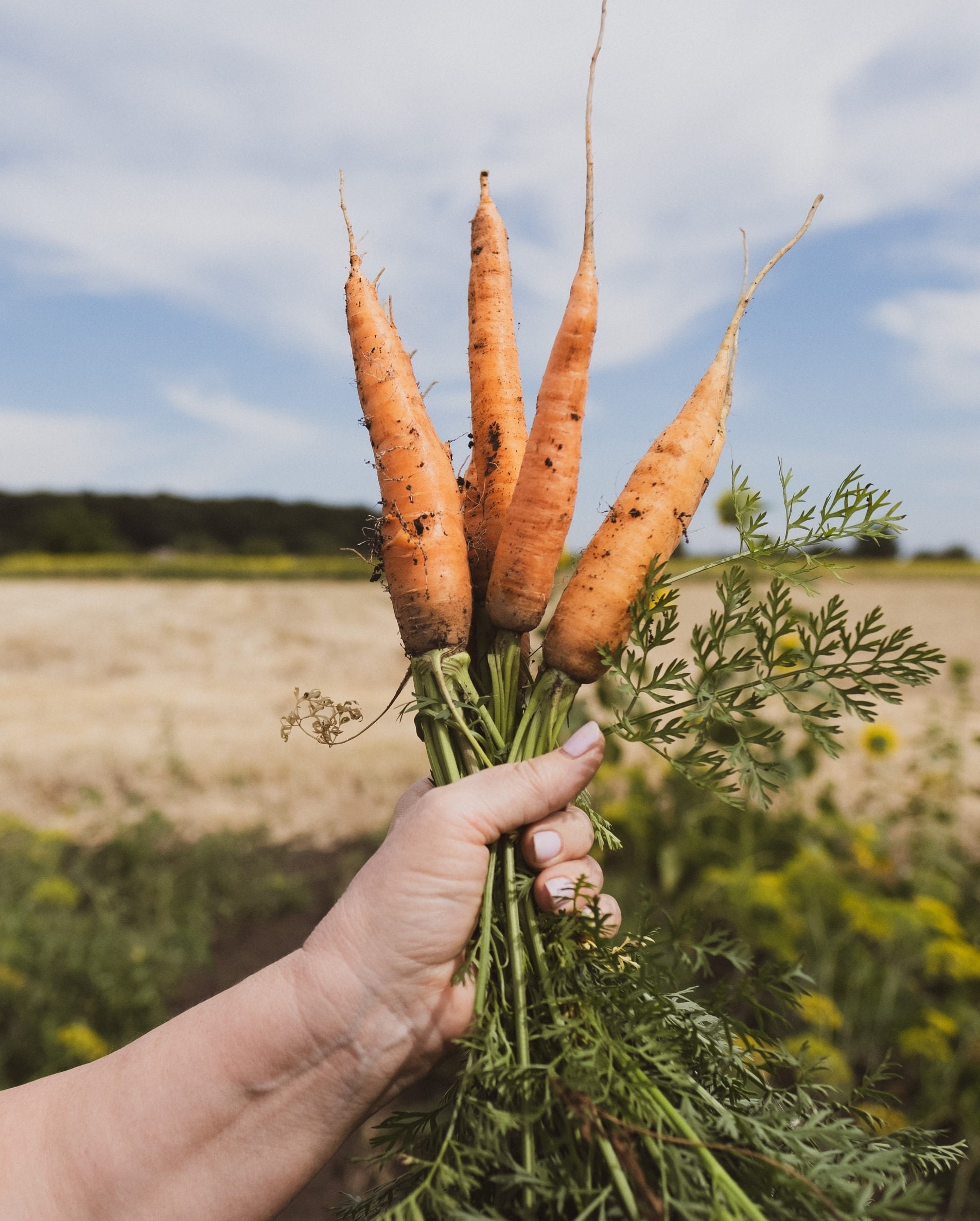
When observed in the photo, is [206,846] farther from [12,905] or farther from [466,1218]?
[466,1218]

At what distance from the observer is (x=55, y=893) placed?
13.5 ft

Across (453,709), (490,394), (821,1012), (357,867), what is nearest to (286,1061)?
(453,709)

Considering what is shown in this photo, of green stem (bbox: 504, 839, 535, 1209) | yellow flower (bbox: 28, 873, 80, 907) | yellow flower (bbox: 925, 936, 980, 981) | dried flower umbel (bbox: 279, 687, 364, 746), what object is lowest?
yellow flower (bbox: 28, 873, 80, 907)

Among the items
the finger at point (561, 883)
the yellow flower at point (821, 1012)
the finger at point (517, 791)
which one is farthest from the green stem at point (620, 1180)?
the yellow flower at point (821, 1012)

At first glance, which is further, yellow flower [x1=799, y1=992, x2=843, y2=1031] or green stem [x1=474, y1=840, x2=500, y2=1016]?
yellow flower [x1=799, y1=992, x2=843, y2=1031]

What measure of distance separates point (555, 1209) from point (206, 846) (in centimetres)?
454

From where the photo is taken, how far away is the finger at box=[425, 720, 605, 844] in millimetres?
1424

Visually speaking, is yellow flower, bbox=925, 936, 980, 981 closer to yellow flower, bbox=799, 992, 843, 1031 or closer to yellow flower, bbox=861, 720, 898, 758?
yellow flower, bbox=799, 992, 843, 1031

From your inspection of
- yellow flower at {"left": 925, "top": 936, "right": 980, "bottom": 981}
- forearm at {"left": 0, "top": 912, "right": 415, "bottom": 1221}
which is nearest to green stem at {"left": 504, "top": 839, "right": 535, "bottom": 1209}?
forearm at {"left": 0, "top": 912, "right": 415, "bottom": 1221}

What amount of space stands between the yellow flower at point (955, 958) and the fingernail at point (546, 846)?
8.22 ft

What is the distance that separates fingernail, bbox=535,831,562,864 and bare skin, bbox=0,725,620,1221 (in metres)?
0.07

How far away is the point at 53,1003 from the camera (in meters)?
3.67

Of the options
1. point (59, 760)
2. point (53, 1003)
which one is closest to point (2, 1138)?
point (53, 1003)

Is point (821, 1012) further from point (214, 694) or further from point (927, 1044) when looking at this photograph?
point (214, 694)
